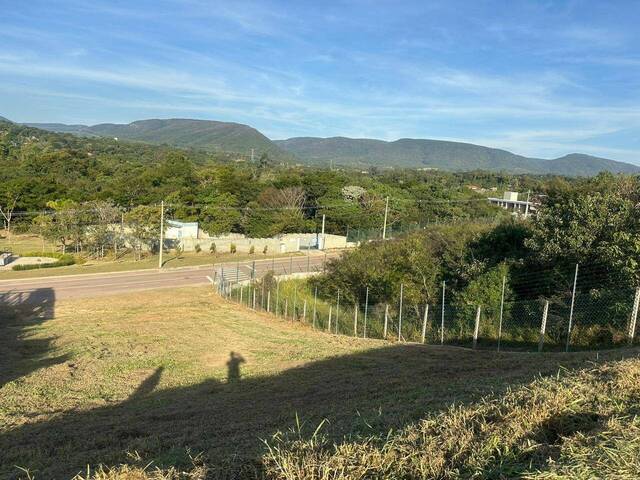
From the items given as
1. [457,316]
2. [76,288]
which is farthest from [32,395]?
[76,288]

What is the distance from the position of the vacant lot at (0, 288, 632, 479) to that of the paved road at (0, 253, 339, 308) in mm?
7885

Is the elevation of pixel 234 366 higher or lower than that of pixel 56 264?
higher

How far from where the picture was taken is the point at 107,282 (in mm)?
31953

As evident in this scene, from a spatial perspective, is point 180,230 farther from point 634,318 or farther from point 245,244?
point 634,318

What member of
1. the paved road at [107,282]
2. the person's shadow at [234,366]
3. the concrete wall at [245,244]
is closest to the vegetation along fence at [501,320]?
the person's shadow at [234,366]

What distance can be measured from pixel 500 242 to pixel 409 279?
518 cm

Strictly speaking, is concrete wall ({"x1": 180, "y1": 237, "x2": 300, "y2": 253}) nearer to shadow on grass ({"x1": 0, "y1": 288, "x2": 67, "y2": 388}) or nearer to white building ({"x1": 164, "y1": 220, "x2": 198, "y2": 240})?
white building ({"x1": 164, "y1": 220, "x2": 198, "y2": 240})

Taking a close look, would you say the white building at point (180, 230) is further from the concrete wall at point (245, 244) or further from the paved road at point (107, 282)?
the paved road at point (107, 282)

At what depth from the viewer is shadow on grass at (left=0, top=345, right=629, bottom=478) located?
4.64 meters

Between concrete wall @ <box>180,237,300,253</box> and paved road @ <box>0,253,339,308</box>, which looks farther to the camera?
concrete wall @ <box>180,237,300,253</box>

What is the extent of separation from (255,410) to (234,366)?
514 cm

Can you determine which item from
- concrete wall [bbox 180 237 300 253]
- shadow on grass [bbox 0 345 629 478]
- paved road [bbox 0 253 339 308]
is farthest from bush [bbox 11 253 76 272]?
shadow on grass [bbox 0 345 629 478]

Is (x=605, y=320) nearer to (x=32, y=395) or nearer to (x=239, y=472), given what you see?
(x=239, y=472)

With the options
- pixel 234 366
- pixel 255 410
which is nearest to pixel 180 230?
pixel 234 366
